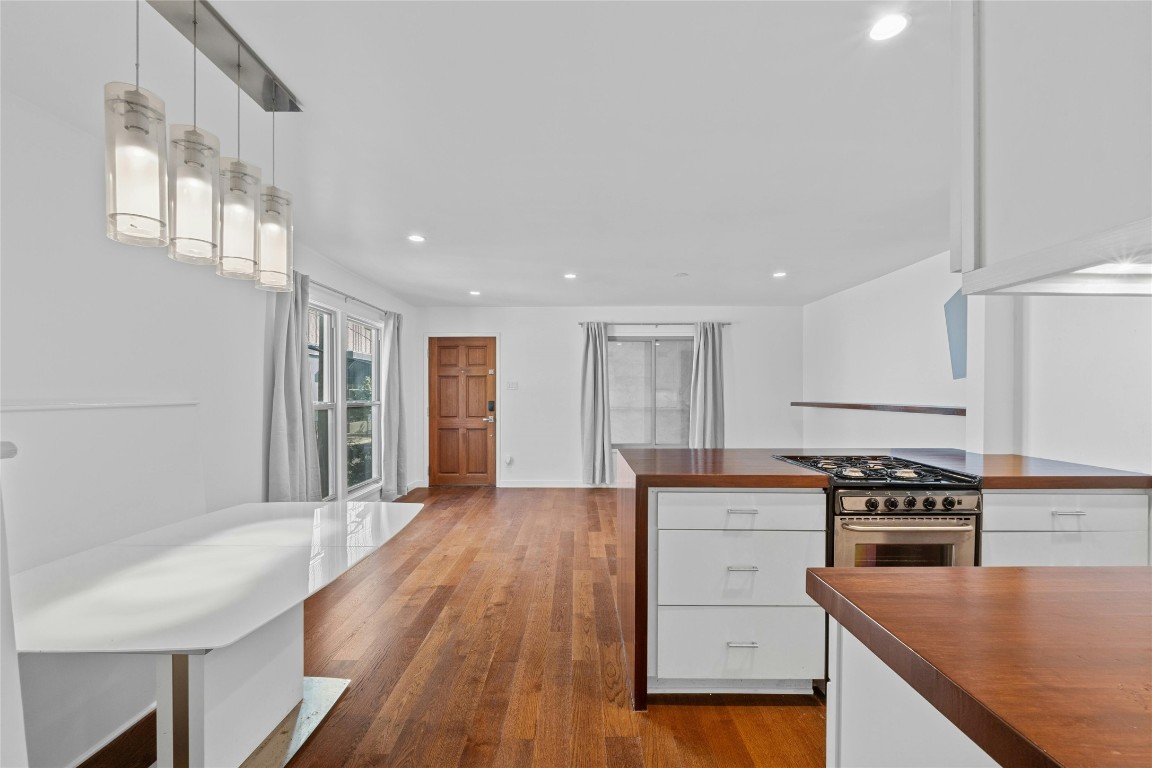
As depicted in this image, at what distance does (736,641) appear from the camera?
7.02 feet

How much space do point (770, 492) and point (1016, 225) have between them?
5.46 ft

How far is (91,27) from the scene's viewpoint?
149cm

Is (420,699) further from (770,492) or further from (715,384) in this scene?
Answer: (715,384)

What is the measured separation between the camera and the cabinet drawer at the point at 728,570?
212cm

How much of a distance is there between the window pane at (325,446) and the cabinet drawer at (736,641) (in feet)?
11.4

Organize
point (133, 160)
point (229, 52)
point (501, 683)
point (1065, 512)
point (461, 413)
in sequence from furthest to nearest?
1. point (461, 413)
2. point (501, 683)
3. point (1065, 512)
4. point (229, 52)
5. point (133, 160)

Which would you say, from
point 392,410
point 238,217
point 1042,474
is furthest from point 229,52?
point 392,410

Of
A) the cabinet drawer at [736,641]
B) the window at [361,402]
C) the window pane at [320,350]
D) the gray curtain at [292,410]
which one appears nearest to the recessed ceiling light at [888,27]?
the cabinet drawer at [736,641]

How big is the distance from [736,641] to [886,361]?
3.43m

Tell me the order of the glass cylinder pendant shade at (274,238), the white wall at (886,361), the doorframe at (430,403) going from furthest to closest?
the doorframe at (430,403) < the white wall at (886,361) < the glass cylinder pendant shade at (274,238)

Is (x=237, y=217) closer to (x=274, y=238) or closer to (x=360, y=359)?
(x=274, y=238)

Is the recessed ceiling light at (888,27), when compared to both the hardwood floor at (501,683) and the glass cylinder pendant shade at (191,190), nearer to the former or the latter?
the glass cylinder pendant shade at (191,190)

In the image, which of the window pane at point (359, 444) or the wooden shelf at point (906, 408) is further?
the window pane at point (359, 444)

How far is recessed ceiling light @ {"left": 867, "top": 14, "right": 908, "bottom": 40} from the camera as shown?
4.74 ft
